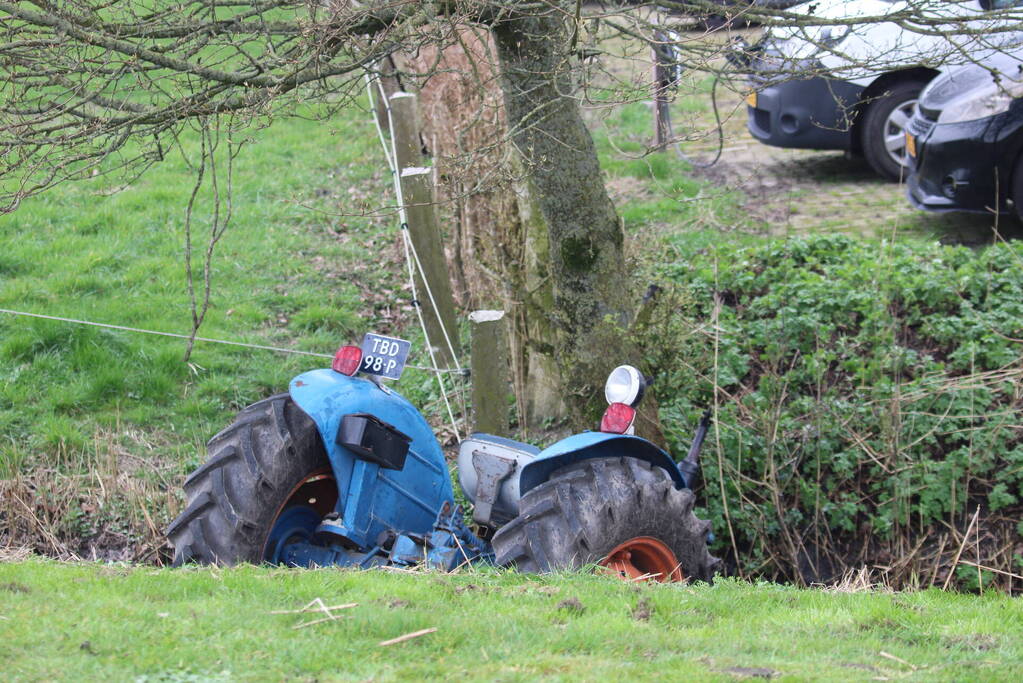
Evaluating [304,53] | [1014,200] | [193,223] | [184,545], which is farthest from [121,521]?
[1014,200]

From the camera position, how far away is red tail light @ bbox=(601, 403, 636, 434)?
194 inches

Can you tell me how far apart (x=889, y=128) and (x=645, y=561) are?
7455 mm

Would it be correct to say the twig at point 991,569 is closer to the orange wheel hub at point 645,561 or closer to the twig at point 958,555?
the twig at point 958,555

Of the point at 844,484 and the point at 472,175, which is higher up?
the point at 472,175

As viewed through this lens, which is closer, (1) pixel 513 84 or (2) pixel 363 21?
(2) pixel 363 21

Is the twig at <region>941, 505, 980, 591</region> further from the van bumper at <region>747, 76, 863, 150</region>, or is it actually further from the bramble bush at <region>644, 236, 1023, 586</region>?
the van bumper at <region>747, 76, 863, 150</region>

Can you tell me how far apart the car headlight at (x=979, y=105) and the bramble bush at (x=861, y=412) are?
1303 mm

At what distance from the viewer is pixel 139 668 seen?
Result: 3295 millimetres

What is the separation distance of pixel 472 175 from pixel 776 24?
2416mm

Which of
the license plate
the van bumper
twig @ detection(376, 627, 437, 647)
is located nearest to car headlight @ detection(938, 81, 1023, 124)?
the van bumper

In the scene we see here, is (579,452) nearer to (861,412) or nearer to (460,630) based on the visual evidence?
(460,630)

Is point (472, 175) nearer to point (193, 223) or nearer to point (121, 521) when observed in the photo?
point (121, 521)

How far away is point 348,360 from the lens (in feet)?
17.0

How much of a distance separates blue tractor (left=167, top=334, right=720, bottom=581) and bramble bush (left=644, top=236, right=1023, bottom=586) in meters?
1.67
